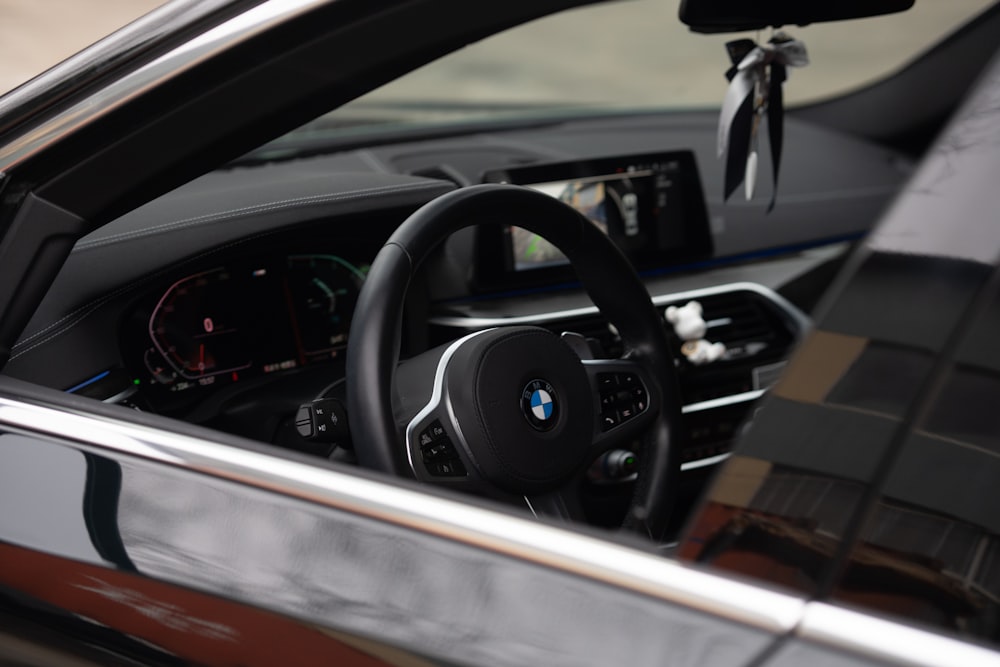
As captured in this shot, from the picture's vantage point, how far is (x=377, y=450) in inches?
49.1

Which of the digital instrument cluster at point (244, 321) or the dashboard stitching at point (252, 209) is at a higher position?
the dashboard stitching at point (252, 209)

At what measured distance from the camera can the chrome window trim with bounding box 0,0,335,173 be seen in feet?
3.57

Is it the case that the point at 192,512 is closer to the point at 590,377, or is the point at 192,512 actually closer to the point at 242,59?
the point at 242,59

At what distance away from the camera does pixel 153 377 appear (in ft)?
6.50

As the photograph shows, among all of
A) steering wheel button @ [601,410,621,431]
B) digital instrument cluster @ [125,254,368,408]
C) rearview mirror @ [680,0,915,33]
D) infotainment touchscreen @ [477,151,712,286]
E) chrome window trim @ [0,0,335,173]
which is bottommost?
infotainment touchscreen @ [477,151,712,286]

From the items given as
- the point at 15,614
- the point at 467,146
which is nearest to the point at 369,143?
the point at 467,146

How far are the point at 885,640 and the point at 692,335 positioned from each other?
80.1 inches

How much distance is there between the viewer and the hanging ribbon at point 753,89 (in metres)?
1.66

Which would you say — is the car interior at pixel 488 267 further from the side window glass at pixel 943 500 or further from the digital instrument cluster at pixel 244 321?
the side window glass at pixel 943 500

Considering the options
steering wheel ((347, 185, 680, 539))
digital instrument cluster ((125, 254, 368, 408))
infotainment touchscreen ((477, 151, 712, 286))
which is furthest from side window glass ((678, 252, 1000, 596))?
infotainment touchscreen ((477, 151, 712, 286))

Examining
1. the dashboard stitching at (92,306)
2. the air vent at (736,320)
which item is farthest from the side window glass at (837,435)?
the air vent at (736,320)

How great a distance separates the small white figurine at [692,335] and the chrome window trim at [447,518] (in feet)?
5.94

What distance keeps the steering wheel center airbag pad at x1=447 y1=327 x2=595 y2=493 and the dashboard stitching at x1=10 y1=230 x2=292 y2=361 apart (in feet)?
2.05

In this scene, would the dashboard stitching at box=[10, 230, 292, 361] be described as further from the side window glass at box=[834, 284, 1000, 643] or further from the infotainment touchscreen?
the side window glass at box=[834, 284, 1000, 643]
